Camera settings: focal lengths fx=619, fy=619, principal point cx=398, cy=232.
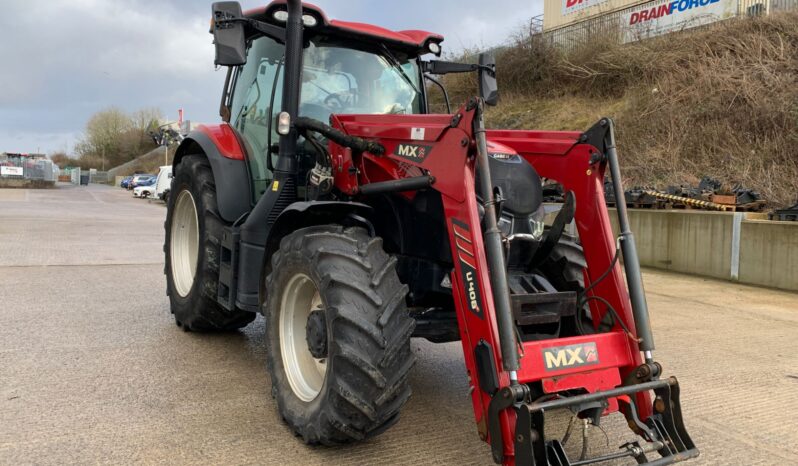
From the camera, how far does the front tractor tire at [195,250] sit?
4.63 metres

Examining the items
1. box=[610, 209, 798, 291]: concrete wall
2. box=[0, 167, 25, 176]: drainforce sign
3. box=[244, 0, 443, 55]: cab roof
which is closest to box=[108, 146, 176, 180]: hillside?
box=[0, 167, 25, 176]: drainforce sign

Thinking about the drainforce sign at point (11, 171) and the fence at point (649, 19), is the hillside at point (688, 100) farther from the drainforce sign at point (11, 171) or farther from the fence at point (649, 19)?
the drainforce sign at point (11, 171)

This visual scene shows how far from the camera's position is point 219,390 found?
3949 mm

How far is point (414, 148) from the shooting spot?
326 centimetres

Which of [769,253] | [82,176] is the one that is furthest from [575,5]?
[82,176]

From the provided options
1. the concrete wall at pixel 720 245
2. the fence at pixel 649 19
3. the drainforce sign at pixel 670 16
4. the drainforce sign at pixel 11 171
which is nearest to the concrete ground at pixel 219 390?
the concrete wall at pixel 720 245

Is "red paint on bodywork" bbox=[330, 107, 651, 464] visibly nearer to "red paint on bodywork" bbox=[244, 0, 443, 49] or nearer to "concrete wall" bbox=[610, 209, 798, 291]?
"red paint on bodywork" bbox=[244, 0, 443, 49]

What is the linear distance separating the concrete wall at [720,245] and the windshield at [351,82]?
23.1 ft

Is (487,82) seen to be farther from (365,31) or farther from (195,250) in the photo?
(195,250)

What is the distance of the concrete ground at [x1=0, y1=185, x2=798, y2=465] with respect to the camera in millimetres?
3127

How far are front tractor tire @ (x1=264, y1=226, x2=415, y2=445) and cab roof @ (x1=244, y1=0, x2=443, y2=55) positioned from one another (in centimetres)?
157

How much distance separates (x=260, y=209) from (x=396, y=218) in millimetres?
929

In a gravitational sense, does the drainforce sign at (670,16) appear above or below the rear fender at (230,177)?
above

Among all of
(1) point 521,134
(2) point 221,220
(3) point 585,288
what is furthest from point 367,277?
(2) point 221,220
